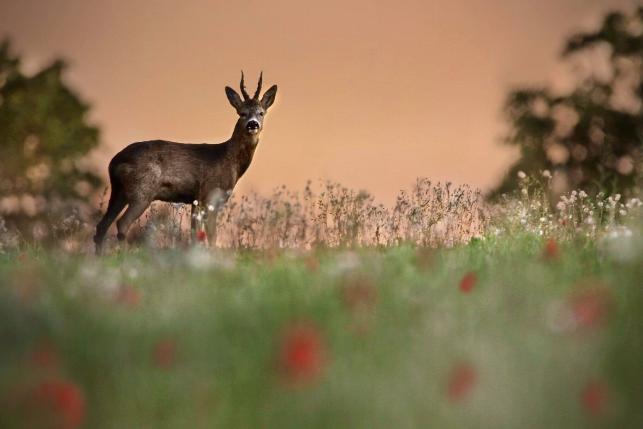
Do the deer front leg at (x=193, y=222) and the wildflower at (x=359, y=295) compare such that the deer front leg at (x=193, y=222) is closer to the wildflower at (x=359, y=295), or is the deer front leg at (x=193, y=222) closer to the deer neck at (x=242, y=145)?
the deer neck at (x=242, y=145)

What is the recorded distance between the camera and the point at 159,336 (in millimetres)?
4418

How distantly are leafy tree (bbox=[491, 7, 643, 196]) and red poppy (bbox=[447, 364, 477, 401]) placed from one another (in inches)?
1128

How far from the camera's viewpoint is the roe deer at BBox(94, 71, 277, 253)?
1377cm

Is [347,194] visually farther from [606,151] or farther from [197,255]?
[606,151]

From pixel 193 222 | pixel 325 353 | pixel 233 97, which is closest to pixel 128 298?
pixel 325 353

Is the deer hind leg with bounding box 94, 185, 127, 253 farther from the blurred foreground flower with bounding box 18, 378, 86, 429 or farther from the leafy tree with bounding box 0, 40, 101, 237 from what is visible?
the leafy tree with bounding box 0, 40, 101, 237

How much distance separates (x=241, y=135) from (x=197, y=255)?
316 inches

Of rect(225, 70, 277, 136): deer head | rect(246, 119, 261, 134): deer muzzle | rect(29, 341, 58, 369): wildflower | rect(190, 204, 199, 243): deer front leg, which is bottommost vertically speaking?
rect(29, 341, 58, 369): wildflower

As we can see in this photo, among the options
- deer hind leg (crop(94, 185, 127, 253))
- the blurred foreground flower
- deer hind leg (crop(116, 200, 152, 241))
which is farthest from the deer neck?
the blurred foreground flower

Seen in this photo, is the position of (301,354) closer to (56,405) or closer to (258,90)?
(56,405)

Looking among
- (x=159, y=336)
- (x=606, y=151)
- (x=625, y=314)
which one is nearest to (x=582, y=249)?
(x=625, y=314)

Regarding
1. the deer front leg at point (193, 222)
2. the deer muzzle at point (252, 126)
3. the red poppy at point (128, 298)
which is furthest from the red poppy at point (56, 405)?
the deer muzzle at point (252, 126)

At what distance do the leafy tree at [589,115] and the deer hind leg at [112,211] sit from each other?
1972 cm

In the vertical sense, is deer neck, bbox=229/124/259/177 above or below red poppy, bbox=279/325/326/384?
above
